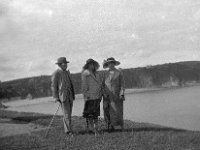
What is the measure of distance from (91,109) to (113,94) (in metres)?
0.95

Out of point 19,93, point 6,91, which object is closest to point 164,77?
point 19,93

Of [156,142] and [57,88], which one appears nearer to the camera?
[156,142]

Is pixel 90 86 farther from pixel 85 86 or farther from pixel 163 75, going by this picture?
→ pixel 163 75

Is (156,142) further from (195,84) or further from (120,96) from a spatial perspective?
(195,84)

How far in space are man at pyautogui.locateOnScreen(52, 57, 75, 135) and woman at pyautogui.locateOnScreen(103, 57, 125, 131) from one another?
1.22 metres

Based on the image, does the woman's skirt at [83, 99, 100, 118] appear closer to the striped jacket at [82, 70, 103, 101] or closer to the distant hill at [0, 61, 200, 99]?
the striped jacket at [82, 70, 103, 101]

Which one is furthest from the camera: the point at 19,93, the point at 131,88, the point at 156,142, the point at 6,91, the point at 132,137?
the point at 131,88

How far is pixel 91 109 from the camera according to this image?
13156 millimetres

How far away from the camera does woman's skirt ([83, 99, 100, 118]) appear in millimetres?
13102

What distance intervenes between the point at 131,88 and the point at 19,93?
50.0 metres

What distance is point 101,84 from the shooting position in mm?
13469

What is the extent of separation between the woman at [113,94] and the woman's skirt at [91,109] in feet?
1.77

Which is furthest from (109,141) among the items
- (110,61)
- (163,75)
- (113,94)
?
(163,75)

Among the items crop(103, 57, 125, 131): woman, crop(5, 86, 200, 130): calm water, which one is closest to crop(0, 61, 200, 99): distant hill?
crop(5, 86, 200, 130): calm water
